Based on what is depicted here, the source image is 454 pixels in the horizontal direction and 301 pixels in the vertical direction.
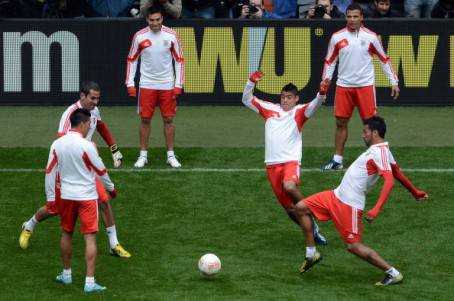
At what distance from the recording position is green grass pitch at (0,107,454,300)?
12.6 m

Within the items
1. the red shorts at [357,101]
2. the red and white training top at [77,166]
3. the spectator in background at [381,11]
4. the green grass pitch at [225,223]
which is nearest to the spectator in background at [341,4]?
the spectator in background at [381,11]

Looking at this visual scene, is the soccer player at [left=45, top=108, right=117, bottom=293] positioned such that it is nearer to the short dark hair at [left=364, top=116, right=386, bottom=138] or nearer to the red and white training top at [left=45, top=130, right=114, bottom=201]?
the red and white training top at [left=45, top=130, right=114, bottom=201]

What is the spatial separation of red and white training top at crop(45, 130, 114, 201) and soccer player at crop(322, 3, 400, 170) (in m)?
6.15

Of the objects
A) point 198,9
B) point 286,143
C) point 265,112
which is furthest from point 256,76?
point 198,9

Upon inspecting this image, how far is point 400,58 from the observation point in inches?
861

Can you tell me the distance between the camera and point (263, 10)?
23.2 metres

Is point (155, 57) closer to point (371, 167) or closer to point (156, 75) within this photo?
point (156, 75)

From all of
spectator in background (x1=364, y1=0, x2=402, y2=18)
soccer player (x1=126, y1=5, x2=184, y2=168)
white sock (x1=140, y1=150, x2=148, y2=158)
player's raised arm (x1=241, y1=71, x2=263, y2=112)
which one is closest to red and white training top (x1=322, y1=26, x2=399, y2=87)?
soccer player (x1=126, y1=5, x2=184, y2=168)

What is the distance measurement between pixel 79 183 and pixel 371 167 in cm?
308

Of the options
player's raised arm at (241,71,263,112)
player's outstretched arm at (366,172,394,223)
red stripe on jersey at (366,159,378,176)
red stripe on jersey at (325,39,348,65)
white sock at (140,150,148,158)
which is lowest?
white sock at (140,150,148,158)

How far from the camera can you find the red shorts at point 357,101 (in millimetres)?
17547

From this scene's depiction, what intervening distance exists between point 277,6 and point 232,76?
2.02 metres

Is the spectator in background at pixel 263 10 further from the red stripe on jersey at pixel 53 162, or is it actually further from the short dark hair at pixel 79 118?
the short dark hair at pixel 79 118

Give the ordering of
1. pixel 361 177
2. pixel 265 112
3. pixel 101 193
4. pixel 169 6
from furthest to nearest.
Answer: pixel 169 6 < pixel 265 112 < pixel 101 193 < pixel 361 177
